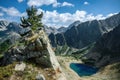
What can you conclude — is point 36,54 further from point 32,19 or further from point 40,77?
point 32,19

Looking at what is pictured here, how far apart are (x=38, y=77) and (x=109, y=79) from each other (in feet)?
185

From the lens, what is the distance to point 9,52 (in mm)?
48906

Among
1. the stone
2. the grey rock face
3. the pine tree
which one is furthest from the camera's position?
the pine tree

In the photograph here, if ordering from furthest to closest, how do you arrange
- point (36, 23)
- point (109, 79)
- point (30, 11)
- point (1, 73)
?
point (109, 79), point (30, 11), point (36, 23), point (1, 73)

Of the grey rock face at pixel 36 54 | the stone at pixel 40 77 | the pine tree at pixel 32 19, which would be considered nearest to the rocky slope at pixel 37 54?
the grey rock face at pixel 36 54

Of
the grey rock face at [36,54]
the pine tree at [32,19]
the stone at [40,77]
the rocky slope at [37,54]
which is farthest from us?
the pine tree at [32,19]

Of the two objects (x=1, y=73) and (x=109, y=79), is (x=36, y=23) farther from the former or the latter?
(x=109, y=79)

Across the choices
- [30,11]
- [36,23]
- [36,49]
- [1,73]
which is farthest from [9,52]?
[30,11]

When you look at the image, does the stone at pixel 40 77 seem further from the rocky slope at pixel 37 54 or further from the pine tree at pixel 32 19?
the pine tree at pixel 32 19

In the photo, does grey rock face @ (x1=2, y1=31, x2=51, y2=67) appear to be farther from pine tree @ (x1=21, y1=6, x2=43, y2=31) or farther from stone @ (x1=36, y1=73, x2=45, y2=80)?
pine tree @ (x1=21, y1=6, x2=43, y2=31)

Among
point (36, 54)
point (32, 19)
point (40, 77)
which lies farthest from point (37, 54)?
point (32, 19)

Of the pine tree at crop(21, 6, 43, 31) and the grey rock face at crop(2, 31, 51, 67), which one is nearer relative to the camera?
the grey rock face at crop(2, 31, 51, 67)

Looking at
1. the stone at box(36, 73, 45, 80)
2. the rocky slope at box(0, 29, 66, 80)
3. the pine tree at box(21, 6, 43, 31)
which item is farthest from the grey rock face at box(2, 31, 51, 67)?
the pine tree at box(21, 6, 43, 31)

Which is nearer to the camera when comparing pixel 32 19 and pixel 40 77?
pixel 40 77
